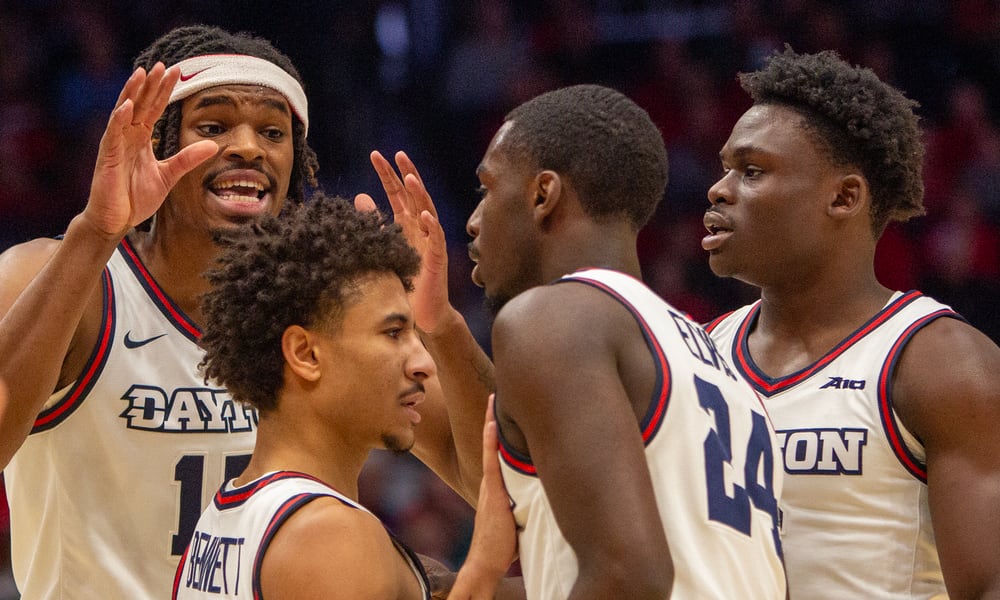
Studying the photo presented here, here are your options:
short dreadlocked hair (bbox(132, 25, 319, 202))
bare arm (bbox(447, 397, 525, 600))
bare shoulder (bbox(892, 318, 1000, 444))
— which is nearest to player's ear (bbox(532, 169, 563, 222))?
bare arm (bbox(447, 397, 525, 600))

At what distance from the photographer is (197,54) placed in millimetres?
3828

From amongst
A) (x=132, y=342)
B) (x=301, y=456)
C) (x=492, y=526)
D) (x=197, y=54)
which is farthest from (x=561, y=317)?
(x=197, y=54)

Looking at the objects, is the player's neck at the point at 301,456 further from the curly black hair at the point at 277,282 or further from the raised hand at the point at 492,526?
the raised hand at the point at 492,526

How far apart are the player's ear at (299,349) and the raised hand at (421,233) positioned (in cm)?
81

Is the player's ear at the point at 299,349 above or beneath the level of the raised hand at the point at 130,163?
beneath

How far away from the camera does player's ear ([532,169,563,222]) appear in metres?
2.64

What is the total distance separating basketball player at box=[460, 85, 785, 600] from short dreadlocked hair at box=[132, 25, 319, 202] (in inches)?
52.0

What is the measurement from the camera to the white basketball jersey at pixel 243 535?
2.55 meters

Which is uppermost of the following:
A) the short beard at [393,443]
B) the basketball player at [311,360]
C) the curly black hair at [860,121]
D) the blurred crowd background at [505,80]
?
the blurred crowd background at [505,80]

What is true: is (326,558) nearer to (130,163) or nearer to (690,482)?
(690,482)

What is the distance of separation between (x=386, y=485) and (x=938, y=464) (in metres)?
5.02

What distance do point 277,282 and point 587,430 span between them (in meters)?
0.93

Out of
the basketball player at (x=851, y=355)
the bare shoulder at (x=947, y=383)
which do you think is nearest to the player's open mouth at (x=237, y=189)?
the basketball player at (x=851, y=355)

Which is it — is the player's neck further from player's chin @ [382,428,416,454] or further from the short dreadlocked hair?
the short dreadlocked hair
